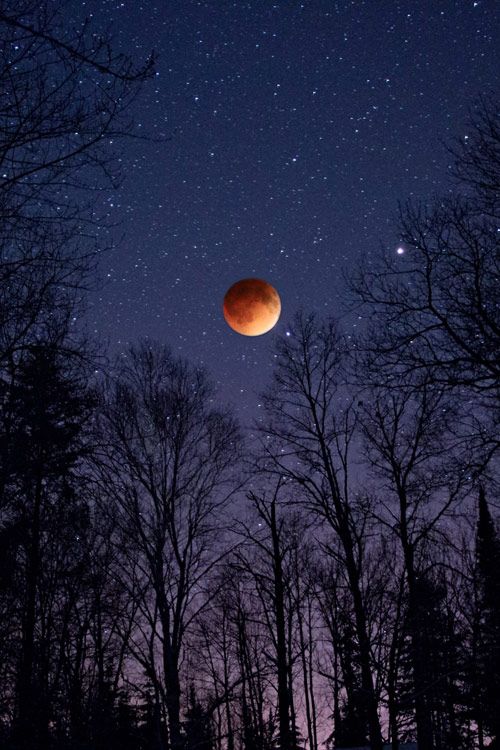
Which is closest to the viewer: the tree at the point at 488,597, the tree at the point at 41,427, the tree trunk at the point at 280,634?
the tree at the point at 41,427

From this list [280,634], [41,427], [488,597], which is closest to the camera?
[41,427]

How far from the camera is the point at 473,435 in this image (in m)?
7.57

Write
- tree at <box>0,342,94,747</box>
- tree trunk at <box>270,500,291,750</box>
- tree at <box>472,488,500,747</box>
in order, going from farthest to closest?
tree at <box>472,488,500,747</box>
tree trunk at <box>270,500,291,750</box>
tree at <box>0,342,94,747</box>

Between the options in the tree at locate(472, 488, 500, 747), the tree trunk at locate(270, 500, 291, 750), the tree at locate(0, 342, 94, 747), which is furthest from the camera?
the tree at locate(472, 488, 500, 747)

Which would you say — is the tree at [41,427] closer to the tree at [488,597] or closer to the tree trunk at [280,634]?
the tree trunk at [280,634]

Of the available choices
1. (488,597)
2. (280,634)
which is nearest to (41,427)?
(280,634)

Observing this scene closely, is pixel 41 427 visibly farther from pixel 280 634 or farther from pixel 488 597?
pixel 488 597

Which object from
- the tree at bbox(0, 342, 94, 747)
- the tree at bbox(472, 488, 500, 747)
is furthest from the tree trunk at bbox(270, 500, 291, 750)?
the tree at bbox(0, 342, 94, 747)

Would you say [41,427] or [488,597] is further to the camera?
[488,597]

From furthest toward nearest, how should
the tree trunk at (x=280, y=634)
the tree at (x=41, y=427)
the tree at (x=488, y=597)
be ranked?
the tree at (x=488, y=597), the tree trunk at (x=280, y=634), the tree at (x=41, y=427)

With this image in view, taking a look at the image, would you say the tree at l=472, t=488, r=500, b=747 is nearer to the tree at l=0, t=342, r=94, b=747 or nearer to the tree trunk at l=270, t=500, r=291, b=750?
the tree trunk at l=270, t=500, r=291, b=750

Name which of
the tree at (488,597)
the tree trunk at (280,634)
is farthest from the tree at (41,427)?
the tree at (488,597)

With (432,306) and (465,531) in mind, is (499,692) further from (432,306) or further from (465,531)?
(432,306)

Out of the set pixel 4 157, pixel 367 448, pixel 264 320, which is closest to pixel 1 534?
pixel 264 320
